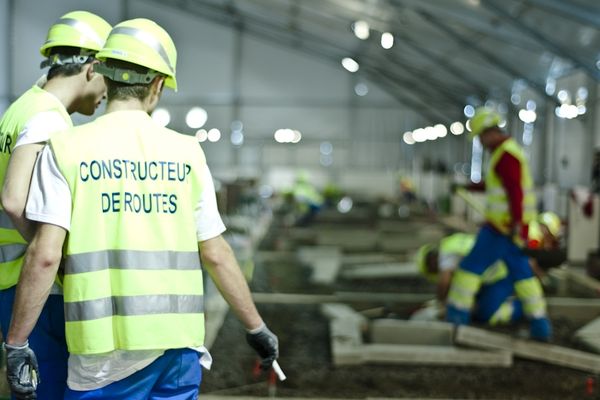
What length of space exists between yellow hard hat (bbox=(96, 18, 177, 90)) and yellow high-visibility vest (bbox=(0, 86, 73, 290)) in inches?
17.4

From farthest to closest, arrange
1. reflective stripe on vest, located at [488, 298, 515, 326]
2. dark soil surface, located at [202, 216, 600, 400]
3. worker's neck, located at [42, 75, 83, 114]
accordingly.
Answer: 1. reflective stripe on vest, located at [488, 298, 515, 326]
2. dark soil surface, located at [202, 216, 600, 400]
3. worker's neck, located at [42, 75, 83, 114]

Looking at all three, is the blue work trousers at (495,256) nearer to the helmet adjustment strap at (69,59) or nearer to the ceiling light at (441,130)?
the helmet adjustment strap at (69,59)

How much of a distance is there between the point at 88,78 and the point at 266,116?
2291 centimetres

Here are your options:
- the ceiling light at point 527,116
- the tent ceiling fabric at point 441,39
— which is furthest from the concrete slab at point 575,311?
the ceiling light at point 527,116

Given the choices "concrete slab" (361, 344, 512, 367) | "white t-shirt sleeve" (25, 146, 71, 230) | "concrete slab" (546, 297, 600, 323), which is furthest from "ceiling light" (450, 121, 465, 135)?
"white t-shirt sleeve" (25, 146, 71, 230)

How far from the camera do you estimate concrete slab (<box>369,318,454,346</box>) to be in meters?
5.61

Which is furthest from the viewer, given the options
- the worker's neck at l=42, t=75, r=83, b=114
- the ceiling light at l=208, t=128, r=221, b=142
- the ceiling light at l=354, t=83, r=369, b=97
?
the ceiling light at l=354, t=83, r=369, b=97

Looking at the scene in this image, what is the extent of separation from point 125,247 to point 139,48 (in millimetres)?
605

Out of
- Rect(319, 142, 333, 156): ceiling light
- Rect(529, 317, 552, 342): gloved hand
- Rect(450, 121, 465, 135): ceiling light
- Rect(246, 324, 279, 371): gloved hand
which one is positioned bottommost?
Rect(529, 317, 552, 342): gloved hand

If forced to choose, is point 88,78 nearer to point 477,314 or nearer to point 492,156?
point 492,156

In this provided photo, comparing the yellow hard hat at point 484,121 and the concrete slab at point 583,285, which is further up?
the yellow hard hat at point 484,121

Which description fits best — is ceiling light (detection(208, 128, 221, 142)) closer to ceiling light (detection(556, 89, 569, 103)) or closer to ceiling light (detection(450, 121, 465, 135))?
ceiling light (detection(450, 121, 465, 135))

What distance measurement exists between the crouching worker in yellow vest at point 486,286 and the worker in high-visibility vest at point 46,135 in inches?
156

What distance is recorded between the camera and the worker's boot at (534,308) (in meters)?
5.57
